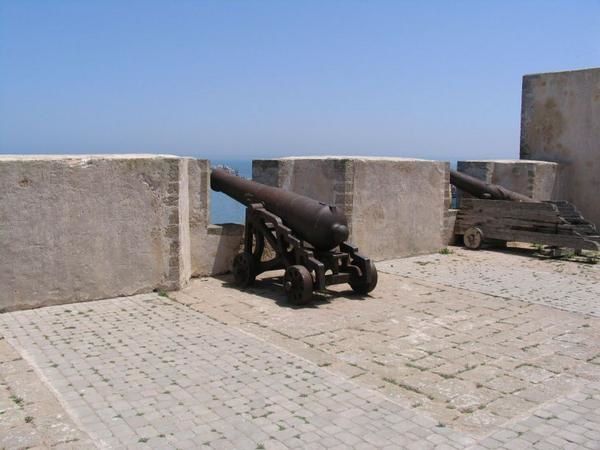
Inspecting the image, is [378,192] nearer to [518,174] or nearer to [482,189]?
[482,189]

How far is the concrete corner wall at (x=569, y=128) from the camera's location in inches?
539

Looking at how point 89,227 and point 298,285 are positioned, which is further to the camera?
point 298,285

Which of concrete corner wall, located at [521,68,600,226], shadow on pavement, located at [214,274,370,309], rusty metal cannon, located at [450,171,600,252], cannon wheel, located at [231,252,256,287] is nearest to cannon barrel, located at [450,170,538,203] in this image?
rusty metal cannon, located at [450,171,600,252]

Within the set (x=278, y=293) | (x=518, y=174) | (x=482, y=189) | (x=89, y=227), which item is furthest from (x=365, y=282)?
(x=518, y=174)

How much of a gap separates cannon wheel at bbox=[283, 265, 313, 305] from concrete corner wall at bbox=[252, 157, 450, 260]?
2571 millimetres

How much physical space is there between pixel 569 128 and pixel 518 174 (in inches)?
88.0

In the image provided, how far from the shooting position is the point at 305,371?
4.89 meters

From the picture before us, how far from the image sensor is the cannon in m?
7.13

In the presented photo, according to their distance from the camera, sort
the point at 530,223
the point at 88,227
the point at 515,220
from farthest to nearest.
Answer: the point at 515,220 < the point at 530,223 < the point at 88,227

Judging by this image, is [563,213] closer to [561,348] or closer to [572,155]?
[572,155]

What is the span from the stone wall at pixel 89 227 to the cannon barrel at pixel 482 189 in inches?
243

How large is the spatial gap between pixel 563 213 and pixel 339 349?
7.45 m

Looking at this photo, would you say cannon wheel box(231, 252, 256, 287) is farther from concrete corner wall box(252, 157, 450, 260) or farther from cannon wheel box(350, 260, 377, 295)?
concrete corner wall box(252, 157, 450, 260)

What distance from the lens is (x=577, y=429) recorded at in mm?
3902
